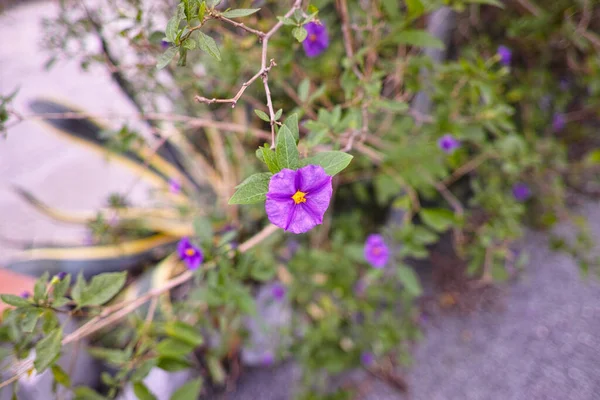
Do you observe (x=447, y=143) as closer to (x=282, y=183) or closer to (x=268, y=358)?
(x=282, y=183)

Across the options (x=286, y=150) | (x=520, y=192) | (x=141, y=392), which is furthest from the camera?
(x=520, y=192)

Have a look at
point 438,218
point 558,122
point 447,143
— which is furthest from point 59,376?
point 558,122

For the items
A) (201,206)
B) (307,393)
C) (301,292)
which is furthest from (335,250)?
(201,206)

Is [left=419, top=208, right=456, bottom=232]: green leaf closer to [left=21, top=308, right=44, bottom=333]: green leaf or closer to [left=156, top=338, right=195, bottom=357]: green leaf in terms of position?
[left=156, top=338, right=195, bottom=357]: green leaf

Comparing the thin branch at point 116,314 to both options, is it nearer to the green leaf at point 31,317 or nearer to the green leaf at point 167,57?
the green leaf at point 31,317

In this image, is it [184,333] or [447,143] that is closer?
[184,333]
